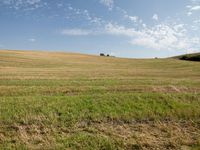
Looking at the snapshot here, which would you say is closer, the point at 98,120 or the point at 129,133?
the point at 129,133

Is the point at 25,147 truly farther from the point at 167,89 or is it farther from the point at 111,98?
the point at 167,89

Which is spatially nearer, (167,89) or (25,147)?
(25,147)

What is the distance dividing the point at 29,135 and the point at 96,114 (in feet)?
12.6

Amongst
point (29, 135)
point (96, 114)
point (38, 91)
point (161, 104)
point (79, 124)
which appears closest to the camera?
point (29, 135)

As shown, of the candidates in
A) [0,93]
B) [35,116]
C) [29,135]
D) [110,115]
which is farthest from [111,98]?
[0,93]

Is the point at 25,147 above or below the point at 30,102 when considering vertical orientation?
below

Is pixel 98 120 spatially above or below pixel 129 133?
above

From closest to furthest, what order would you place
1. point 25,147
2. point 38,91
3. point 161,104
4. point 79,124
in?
point 25,147
point 79,124
point 161,104
point 38,91

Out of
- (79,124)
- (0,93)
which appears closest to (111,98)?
(79,124)

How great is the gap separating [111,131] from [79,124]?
1.69m

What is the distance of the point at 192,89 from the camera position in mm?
20109

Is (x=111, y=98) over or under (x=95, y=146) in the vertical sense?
over

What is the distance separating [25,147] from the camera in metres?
9.98

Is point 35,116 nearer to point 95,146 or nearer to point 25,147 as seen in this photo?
point 25,147
